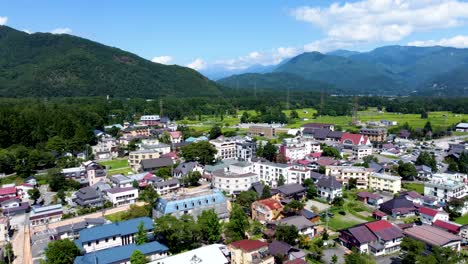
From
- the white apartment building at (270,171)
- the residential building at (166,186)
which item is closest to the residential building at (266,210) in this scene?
the white apartment building at (270,171)

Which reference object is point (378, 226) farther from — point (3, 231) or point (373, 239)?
point (3, 231)

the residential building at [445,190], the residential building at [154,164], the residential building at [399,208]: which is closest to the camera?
the residential building at [399,208]

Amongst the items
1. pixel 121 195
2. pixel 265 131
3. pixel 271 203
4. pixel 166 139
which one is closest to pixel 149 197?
pixel 121 195

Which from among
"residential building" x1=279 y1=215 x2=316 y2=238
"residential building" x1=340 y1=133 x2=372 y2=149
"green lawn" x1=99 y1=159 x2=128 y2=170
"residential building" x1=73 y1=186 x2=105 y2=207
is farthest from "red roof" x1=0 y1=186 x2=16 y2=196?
"residential building" x1=340 y1=133 x2=372 y2=149

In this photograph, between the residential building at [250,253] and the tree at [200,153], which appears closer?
the residential building at [250,253]

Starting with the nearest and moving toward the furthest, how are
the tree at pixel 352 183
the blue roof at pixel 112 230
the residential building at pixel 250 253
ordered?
the residential building at pixel 250 253
the blue roof at pixel 112 230
the tree at pixel 352 183

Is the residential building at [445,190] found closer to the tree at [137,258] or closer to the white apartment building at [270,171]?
the white apartment building at [270,171]

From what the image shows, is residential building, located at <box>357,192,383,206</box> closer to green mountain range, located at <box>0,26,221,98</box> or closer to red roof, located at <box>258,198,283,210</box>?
red roof, located at <box>258,198,283,210</box>
